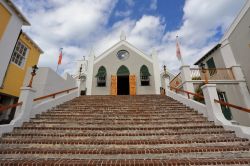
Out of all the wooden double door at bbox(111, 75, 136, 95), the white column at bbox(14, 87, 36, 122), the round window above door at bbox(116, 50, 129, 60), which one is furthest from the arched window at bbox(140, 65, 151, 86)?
the white column at bbox(14, 87, 36, 122)

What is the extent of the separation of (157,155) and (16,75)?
10558mm

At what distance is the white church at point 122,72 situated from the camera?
14945 millimetres

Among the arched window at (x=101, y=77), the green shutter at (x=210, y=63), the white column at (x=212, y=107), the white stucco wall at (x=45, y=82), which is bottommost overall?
the white column at (x=212, y=107)

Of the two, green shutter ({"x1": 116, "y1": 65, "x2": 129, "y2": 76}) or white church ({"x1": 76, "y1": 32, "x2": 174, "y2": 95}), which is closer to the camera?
white church ({"x1": 76, "y1": 32, "x2": 174, "y2": 95})

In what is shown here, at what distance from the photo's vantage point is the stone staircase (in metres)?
3.39

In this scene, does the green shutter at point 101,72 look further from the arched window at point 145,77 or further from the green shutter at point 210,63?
the green shutter at point 210,63

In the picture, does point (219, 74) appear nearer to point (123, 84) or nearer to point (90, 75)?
point (123, 84)

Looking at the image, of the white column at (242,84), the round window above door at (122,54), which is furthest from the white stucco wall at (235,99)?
the round window above door at (122,54)

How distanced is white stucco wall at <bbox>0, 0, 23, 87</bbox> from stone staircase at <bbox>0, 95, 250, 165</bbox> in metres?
4.57

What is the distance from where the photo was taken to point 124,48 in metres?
16.8

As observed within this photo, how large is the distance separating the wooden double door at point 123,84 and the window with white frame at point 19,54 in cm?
796

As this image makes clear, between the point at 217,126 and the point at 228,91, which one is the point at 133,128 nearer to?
the point at 217,126

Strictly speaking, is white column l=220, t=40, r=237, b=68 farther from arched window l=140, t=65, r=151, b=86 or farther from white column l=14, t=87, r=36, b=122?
white column l=14, t=87, r=36, b=122

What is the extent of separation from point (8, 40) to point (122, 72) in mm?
9982
